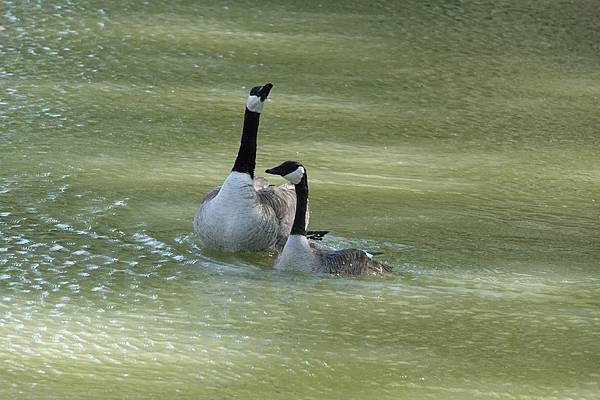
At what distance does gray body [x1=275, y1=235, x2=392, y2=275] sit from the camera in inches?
205

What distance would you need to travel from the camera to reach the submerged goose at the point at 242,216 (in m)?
5.48

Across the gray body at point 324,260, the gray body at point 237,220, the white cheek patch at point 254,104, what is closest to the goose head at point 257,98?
the white cheek patch at point 254,104

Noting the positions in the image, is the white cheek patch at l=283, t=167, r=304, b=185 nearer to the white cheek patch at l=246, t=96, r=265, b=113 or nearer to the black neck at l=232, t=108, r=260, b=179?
the black neck at l=232, t=108, r=260, b=179

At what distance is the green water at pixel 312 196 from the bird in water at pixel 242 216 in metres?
0.10

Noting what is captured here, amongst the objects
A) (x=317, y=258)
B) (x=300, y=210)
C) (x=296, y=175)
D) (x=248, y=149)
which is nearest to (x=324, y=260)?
(x=317, y=258)

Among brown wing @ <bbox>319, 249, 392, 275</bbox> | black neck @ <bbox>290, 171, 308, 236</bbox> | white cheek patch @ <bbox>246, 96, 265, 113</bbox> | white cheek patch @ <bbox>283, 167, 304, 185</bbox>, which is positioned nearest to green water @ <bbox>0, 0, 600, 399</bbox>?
brown wing @ <bbox>319, 249, 392, 275</bbox>

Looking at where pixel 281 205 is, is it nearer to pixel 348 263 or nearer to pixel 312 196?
pixel 348 263

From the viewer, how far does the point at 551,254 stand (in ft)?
19.2

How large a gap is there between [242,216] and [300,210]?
1.03 ft

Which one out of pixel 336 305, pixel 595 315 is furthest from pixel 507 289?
pixel 336 305

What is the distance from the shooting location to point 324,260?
17.3ft

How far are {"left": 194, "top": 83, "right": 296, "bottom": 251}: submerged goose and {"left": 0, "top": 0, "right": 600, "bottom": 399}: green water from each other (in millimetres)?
104

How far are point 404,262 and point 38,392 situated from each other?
196 centimetres

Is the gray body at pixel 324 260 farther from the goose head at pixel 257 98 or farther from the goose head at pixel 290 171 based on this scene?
the goose head at pixel 257 98
